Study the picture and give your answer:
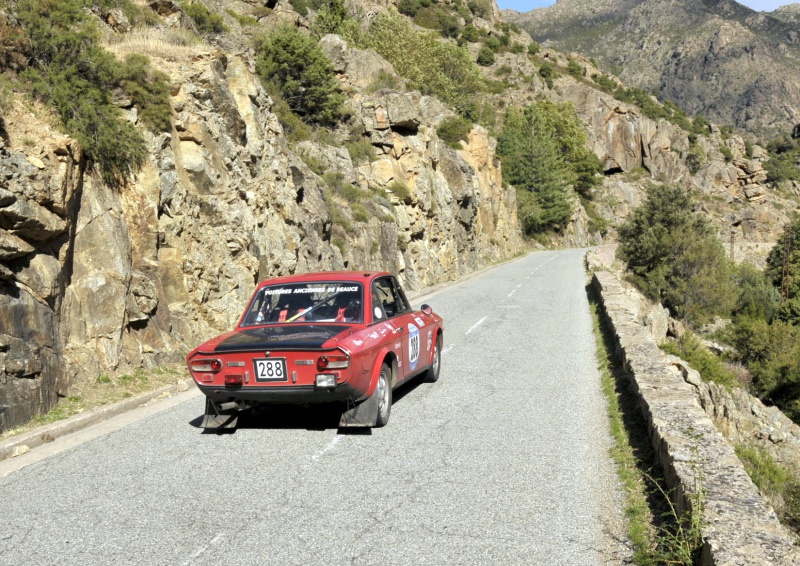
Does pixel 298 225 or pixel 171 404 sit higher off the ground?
pixel 298 225

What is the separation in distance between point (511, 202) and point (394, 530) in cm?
5958

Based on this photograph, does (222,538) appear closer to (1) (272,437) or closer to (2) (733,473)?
(1) (272,437)

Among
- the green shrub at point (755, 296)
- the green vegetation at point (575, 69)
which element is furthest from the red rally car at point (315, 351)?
the green vegetation at point (575, 69)

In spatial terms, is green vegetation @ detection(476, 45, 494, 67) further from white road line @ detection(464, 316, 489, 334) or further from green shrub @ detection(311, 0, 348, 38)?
white road line @ detection(464, 316, 489, 334)

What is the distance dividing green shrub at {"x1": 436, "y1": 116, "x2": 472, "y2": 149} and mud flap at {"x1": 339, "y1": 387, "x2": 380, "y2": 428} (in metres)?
42.9

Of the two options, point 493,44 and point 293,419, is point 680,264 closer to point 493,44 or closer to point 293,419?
point 293,419

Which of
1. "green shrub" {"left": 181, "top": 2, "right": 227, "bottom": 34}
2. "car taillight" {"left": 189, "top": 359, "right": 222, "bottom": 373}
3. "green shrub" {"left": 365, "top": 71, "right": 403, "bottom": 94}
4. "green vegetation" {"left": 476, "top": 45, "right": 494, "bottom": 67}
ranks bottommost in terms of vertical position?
"car taillight" {"left": 189, "top": 359, "right": 222, "bottom": 373}

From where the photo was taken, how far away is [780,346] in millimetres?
28812

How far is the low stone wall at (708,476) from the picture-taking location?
13.4 feet

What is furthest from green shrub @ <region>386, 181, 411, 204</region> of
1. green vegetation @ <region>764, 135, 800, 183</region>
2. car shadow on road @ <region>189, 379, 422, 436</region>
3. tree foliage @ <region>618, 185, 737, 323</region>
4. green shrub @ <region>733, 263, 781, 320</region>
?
green vegetation @ <region>764, 135, 800, 183</region>

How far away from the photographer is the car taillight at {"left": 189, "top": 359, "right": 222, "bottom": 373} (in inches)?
287

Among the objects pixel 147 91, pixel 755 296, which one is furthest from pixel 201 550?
pixel 755 296

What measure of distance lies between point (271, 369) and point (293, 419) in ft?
4.75

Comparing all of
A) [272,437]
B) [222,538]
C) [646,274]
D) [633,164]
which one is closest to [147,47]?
[272,437]
